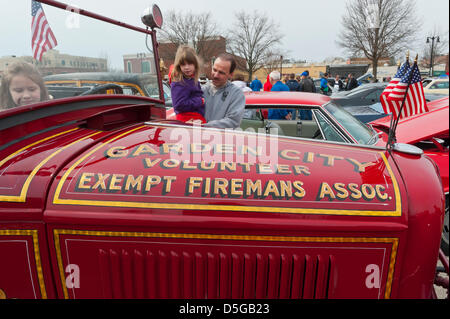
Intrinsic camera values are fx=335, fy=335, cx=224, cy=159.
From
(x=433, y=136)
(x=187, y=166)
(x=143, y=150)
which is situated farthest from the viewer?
(x=433, y=136)

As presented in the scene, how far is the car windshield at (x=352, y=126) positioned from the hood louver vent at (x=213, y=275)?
2.61 m

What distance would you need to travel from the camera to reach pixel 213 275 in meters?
1.35

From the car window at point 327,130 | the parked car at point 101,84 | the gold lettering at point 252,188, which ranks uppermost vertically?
the parked car at point 101,84

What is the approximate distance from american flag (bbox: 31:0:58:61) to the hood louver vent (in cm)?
116

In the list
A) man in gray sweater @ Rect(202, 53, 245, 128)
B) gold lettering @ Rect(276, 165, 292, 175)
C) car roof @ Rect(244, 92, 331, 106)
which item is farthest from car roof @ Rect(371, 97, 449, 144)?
gold lettering @ Rect(276, 165, 292, 175)

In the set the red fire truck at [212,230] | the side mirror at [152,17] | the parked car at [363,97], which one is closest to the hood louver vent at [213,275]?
the red fire truck at [212,230]

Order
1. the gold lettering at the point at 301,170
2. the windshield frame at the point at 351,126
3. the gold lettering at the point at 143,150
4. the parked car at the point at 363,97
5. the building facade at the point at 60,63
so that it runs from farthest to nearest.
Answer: the parked car at the point at 363,97 → the windshield frame at the point at 351,126 → the building facade at the point at 60,63 → the gold lettering at the point at 143,150 → the gold lettering at the point at 301,170

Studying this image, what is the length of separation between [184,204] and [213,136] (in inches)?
22.6

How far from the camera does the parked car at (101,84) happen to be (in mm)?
1830

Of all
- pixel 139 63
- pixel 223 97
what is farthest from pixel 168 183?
pixel 139 63

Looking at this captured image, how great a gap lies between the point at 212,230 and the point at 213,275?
0.65ft

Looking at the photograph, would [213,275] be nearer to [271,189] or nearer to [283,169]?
[271,189]

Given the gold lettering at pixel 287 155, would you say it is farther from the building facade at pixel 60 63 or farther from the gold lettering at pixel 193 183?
the building facade at pixel 60 63
